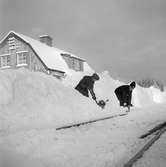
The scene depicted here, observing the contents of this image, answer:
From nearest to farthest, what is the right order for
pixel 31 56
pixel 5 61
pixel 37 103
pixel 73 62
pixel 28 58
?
1. pixel 37 103
2. pixel 5 61
3. pixel 31 56
4. pixel 28 58
5. pixel 73 62

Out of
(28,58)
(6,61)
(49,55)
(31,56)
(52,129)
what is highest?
(49,55)

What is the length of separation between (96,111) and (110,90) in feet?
28.9

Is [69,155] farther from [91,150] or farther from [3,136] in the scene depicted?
[3,136]

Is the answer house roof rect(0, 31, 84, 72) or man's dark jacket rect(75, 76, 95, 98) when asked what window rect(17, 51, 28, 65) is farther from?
man's dark jacket rect(75, 76, 95, 98)

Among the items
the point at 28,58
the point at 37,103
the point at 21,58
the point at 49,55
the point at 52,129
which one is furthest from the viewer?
the point at 49,55

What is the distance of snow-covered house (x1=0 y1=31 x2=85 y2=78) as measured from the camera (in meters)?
18.4

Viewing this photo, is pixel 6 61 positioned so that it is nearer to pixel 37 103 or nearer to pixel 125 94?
pixel 125 94

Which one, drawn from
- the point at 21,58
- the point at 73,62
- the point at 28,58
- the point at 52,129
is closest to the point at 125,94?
the point at 21,58

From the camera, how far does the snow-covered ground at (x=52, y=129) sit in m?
3.85

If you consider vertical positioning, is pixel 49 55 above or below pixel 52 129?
above

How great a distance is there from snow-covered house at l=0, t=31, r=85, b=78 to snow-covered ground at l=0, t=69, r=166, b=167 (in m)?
7.78

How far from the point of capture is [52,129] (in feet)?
19.9

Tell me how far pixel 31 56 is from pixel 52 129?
15876mm

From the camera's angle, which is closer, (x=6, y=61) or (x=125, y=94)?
(x=125, y=94)
